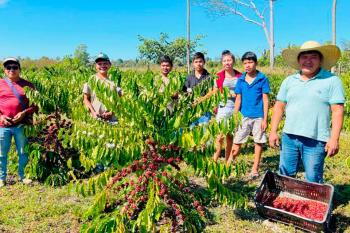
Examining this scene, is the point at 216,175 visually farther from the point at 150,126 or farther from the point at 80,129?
the point at 80,129

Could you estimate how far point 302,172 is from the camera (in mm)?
5461

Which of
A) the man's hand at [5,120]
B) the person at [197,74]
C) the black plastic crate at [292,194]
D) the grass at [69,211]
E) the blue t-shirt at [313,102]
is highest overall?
the person at [197,74]

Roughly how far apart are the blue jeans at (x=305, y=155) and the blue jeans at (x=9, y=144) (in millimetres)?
3329

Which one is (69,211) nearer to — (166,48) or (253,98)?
(253,98)

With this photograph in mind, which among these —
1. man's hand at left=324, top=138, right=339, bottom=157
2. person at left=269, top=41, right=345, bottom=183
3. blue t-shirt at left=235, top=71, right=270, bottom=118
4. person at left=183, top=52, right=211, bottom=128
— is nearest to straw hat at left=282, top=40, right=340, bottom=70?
person at left=269, top=41, right=345, bottom=183

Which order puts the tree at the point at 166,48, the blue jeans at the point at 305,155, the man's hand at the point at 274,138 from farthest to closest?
the tree at the point at 166,48
the man's hand at the point at 274,138
the blue jeans at the point at 305,155

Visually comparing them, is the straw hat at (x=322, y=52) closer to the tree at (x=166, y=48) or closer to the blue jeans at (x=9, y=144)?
the blue jeans at (x=9, y=144)

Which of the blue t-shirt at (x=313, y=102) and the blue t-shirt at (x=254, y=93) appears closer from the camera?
the blue t-shirt at (x=313, y=102)

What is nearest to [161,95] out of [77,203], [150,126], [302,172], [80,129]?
A: [150,126]

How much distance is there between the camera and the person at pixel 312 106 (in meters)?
3.39

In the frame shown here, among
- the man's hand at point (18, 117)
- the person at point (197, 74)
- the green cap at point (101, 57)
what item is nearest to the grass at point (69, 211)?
the man's hand at point (18, 117)

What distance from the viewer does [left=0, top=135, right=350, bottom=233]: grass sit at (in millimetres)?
3748

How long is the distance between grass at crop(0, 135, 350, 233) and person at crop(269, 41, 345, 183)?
69 centimetres

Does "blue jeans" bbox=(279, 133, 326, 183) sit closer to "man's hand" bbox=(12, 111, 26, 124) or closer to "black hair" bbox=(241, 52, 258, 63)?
"black hair" bbox=(241, 52, 258, 63)
